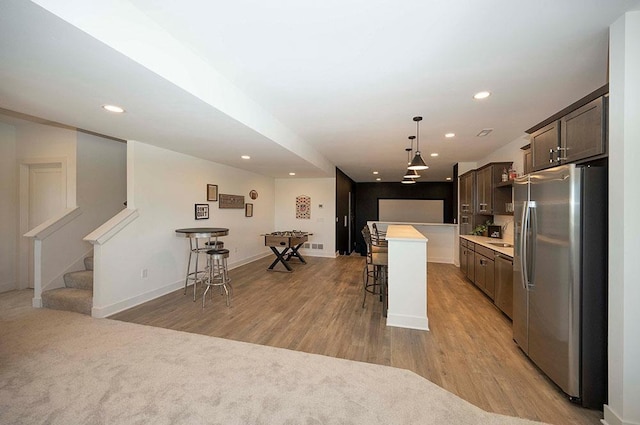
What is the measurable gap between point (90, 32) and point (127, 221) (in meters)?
2.86

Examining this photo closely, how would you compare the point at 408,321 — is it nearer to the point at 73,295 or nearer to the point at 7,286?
the point at 73,295

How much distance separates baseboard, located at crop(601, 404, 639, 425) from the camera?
4.99ft

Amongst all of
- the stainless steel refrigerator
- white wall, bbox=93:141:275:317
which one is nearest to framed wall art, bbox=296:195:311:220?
white wall, bbox=93:141:275:317

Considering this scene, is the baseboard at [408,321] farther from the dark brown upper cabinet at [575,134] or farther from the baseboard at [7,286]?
the baseboard at [7,286]

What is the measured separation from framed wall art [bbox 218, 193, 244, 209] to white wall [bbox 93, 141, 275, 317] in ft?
0.39

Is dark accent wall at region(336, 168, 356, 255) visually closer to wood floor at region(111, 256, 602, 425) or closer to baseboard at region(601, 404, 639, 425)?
wood floor at region(111, 256, 602, 425)

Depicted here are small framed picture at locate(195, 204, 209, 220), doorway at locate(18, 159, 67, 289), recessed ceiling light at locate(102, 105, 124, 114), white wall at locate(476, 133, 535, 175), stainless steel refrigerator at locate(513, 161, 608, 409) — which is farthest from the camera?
small framed picture at locate(195, 204, 209, 220)

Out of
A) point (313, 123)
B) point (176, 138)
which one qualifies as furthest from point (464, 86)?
point (176, 138)

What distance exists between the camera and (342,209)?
809 cm

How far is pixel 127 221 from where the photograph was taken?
3.51 metres

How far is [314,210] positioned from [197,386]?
19.0 ft

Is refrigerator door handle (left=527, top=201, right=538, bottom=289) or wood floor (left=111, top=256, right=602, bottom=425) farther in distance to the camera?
refrigerator door handle (left=527, top=201, right=538, bottom=289)

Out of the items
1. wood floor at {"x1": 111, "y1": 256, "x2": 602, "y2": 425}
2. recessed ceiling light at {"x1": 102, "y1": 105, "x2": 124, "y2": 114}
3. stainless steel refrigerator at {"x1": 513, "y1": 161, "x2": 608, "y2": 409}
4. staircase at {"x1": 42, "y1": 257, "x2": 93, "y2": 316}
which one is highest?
recessed ceiling light at {"x1": 102, "y1": 105, "x2": 124, "y2": 114}

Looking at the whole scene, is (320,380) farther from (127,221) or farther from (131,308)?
(127,221)
